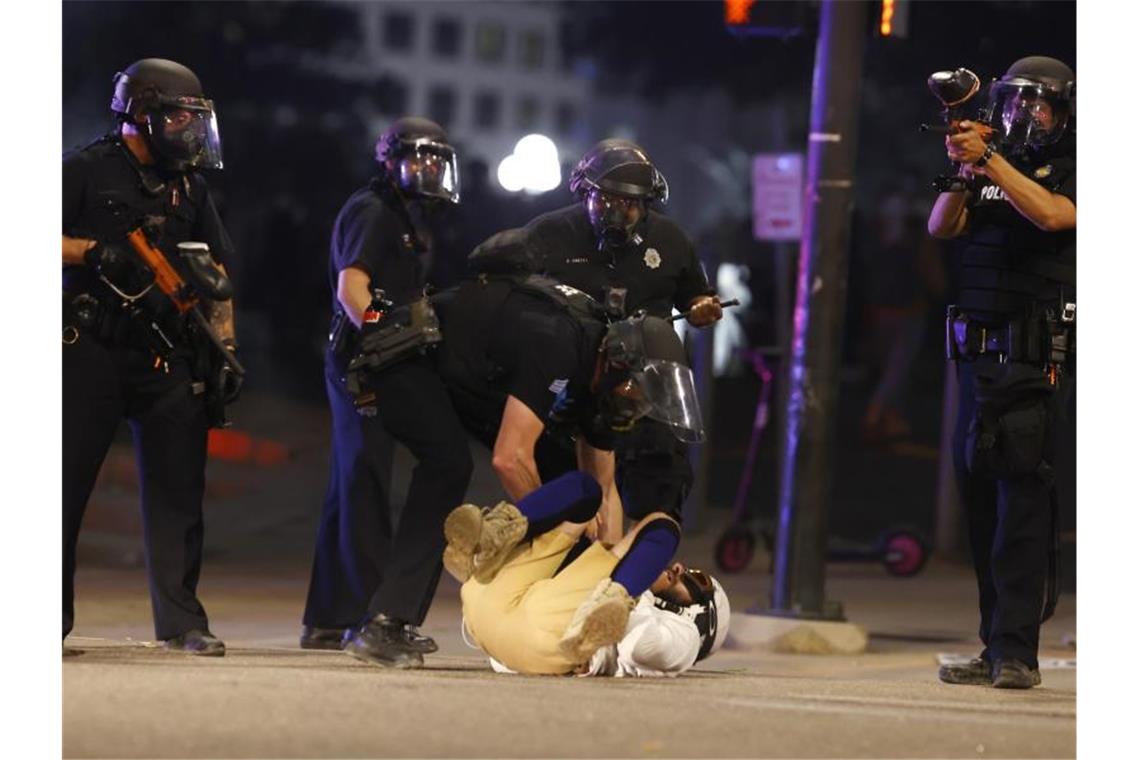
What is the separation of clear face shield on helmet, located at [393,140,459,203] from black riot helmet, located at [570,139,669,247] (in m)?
0.65

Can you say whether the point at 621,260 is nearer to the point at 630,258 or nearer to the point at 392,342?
the point at 630,258

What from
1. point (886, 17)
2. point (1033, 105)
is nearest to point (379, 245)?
point (1033, 105)

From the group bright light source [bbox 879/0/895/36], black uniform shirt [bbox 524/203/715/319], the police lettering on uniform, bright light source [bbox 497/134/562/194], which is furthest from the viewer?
bright light source [bbox 497/134/562/194]

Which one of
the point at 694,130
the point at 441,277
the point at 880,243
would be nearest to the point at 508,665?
the point at 880,243

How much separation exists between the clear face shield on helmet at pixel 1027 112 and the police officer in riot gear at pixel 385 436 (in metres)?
2.02

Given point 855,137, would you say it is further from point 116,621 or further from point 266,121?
point 266,121

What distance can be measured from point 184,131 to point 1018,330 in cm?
281

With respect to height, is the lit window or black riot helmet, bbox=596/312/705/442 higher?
the lit window

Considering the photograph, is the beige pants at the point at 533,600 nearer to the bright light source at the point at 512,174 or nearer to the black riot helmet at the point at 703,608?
the black riot helmet at the point at 703,608

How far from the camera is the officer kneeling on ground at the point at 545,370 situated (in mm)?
7703

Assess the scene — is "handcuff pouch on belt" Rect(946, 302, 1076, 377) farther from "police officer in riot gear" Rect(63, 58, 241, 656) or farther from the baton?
"police officer in riot gear" Rect(63, 58, 241, 656)

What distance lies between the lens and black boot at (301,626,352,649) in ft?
29.7

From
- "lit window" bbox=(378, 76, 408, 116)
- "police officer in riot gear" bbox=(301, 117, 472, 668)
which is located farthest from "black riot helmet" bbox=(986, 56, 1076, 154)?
"lit window" bbox=(378, 76, 408, 116)
